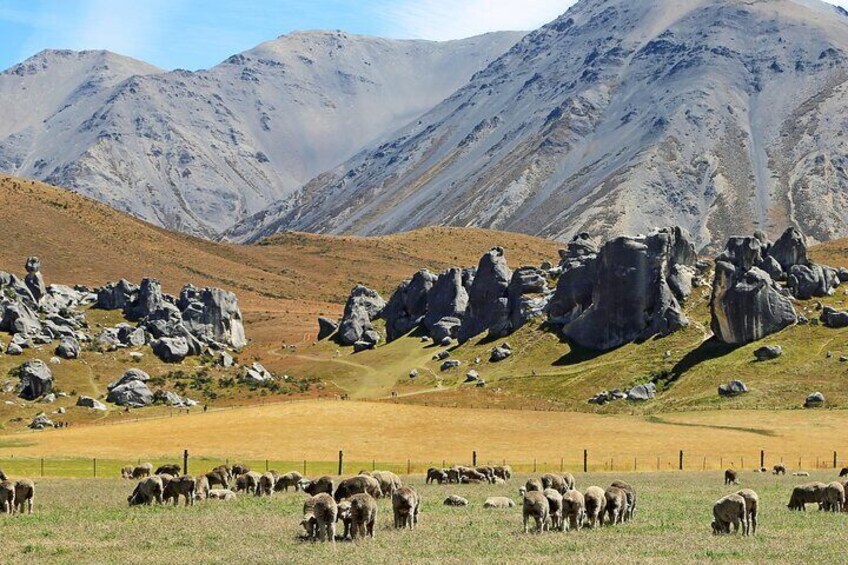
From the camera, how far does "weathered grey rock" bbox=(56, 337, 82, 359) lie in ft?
466

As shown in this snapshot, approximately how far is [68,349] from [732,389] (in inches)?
3684

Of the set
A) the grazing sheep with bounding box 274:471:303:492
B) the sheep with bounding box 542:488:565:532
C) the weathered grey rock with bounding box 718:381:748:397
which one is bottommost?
the grazing sheep with bounding box 274:471:303:492

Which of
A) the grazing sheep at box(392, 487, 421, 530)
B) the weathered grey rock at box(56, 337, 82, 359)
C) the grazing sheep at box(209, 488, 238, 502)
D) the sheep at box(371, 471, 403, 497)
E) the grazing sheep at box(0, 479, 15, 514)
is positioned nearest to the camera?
the grazing sheep at box(392, 487, 421, 530)

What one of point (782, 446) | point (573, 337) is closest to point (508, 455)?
point (782, 446)

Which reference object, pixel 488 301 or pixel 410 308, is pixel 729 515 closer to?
pixel 488 301

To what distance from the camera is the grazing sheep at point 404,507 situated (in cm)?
3994

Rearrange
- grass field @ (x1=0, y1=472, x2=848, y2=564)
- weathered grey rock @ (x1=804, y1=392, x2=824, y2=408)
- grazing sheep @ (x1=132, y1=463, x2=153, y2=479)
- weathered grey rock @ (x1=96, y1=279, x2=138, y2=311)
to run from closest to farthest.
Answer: grass field @ (x1=0, y1=472, x2=848, y2=564), grazing sheep @ (x1=132, y1=463, x2=153, y2=479), weathered grey rock @ (x1=804, y1=392, x2=824, y2=408), weathered grey rock @ (x1=96, y1=279, x2=138, y2=311)

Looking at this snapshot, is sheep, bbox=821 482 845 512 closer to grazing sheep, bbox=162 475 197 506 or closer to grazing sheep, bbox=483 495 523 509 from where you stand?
grazing sheep, bbox=483 495 523 509

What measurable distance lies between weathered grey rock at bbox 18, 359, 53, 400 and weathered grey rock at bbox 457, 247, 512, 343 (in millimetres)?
69995

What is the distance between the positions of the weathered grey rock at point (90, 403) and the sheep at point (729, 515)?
101 meters

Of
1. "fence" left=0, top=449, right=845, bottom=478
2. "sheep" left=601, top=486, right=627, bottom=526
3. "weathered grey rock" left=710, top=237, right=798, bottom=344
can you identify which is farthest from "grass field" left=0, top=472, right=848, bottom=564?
"weathered grey rock" left=710, top=237, right=798, bottom=344

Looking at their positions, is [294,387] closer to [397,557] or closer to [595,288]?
[595,288]

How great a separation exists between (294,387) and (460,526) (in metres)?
110

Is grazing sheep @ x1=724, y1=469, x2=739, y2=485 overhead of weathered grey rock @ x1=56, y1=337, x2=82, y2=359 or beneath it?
beneath
